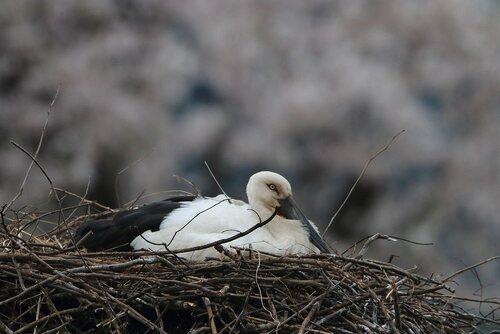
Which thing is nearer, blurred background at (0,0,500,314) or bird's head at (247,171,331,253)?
bird's head at (247,171,331,253)

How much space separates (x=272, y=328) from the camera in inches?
134

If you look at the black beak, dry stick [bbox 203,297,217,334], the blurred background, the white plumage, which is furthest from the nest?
the blurred background

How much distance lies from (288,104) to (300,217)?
24.0 feet

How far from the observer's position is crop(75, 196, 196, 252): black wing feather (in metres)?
4.17

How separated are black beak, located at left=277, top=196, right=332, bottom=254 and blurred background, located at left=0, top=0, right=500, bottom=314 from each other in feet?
18.3

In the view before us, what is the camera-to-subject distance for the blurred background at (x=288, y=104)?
10633mm

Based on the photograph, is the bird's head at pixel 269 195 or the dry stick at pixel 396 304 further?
the bird's head at pixel 269 195

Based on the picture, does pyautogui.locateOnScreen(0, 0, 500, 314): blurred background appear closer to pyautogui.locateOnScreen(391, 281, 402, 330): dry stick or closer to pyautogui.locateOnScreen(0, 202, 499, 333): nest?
pyautogui.locateOnScreen(0, 202, 499, 333): nest

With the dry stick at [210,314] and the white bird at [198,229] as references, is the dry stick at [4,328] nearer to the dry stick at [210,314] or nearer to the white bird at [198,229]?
the dry stick at [210,314]

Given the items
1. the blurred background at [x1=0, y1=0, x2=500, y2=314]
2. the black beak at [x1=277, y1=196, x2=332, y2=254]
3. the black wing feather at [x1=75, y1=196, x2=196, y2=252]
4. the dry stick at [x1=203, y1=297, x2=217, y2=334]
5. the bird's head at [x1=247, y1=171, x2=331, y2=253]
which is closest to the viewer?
the dry stick at [x1=203, y1=297, x2=217, y2=334]

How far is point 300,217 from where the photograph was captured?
4.50 meters

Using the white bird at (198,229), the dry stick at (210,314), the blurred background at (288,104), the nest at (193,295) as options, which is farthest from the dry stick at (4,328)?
the blurred background at (288,104)

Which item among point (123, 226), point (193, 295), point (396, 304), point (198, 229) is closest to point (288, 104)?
point (123, 226)

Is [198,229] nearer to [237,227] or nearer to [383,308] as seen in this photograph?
[237,227]
